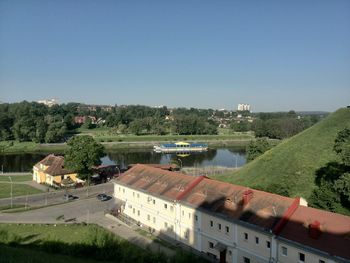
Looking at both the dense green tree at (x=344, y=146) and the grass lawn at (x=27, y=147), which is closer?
the dense green tree at (x=344, y=146)

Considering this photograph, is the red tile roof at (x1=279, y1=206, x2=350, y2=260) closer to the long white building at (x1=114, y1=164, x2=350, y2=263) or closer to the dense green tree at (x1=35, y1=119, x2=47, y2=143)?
the long white building at (x1=114, y1=164, x2=350, y2=263)

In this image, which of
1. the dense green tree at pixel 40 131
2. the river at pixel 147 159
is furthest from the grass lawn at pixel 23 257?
the dense green tree at pixel 40 131

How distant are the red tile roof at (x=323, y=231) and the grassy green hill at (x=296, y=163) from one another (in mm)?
17332

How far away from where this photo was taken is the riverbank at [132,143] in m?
124

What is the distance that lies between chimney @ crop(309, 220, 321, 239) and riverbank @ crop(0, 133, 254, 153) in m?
107

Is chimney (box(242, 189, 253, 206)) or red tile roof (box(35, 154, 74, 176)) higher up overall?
chimney (box(242, 189, 253, 206))

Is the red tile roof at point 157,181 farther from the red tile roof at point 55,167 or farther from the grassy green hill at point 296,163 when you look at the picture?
the red tile roof at point 55,167

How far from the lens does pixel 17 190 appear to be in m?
57.0

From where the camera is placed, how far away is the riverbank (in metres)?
124

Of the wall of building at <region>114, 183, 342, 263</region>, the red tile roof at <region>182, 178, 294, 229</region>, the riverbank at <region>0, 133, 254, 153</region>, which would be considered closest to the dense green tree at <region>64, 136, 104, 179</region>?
the wall of building at <region>114, 183, 342, 263</region>

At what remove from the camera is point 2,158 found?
105 m

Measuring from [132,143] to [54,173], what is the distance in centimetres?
8462

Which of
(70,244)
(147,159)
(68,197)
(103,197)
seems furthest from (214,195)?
(147,159)

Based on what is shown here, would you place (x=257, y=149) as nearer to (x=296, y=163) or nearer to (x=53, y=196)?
(x=296, y=163)
